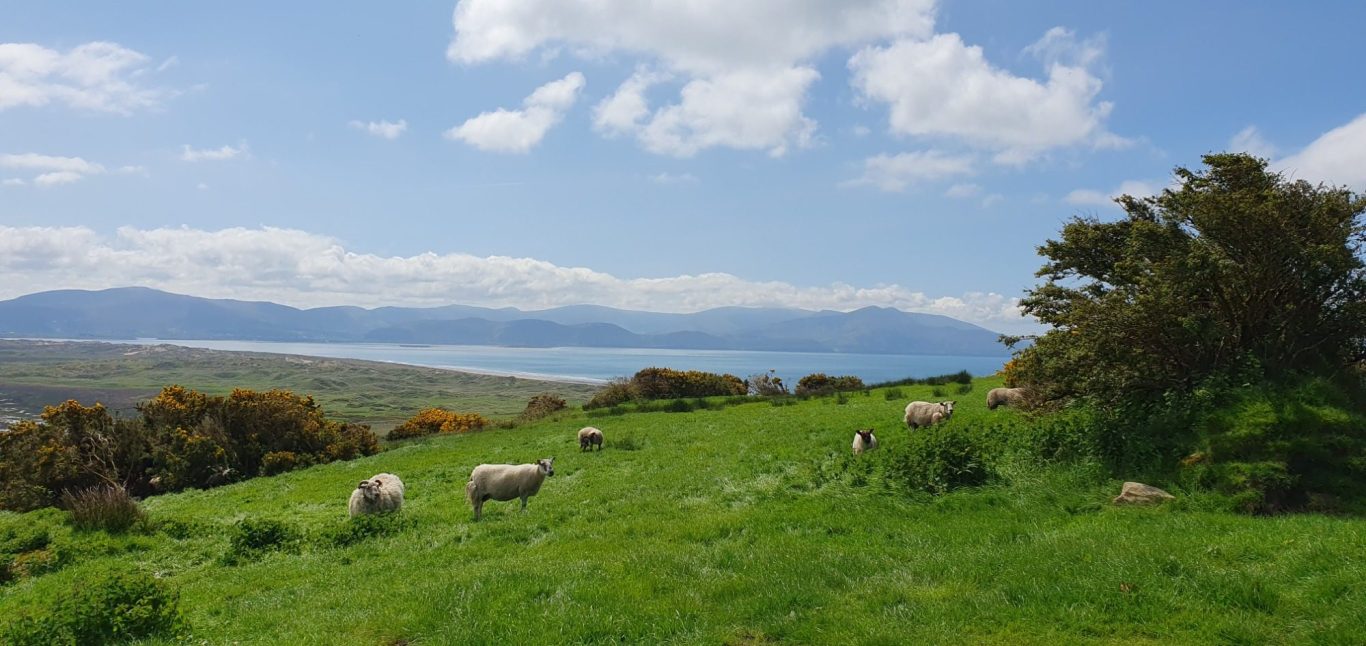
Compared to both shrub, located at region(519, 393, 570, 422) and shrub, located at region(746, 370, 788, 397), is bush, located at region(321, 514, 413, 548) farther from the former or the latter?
shrub, located at region(746, 370, 788, 397)

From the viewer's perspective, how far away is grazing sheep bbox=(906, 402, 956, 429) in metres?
24.8

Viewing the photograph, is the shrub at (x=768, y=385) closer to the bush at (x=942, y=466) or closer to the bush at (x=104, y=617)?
the bush at (x=942, y=466)

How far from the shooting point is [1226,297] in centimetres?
1441

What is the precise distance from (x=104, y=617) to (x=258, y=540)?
7315 mm

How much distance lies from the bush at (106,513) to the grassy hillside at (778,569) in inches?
17.9

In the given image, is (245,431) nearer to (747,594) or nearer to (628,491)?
(628,491)

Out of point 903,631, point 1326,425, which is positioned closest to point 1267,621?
point 903,631

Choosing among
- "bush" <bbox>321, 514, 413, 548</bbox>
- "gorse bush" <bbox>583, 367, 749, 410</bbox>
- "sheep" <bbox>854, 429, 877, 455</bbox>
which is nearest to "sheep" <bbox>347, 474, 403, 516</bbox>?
"bush" <bbox>321, 514, 413, 548</bbox>

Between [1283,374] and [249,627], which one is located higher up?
[1283,374]

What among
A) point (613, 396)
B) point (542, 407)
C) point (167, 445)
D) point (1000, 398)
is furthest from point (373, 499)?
point (613, 396)

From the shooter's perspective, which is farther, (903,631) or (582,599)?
(582,599)

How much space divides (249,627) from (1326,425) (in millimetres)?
18056

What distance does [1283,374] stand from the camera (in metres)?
13.7

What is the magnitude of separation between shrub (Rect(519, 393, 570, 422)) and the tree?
151 feet
